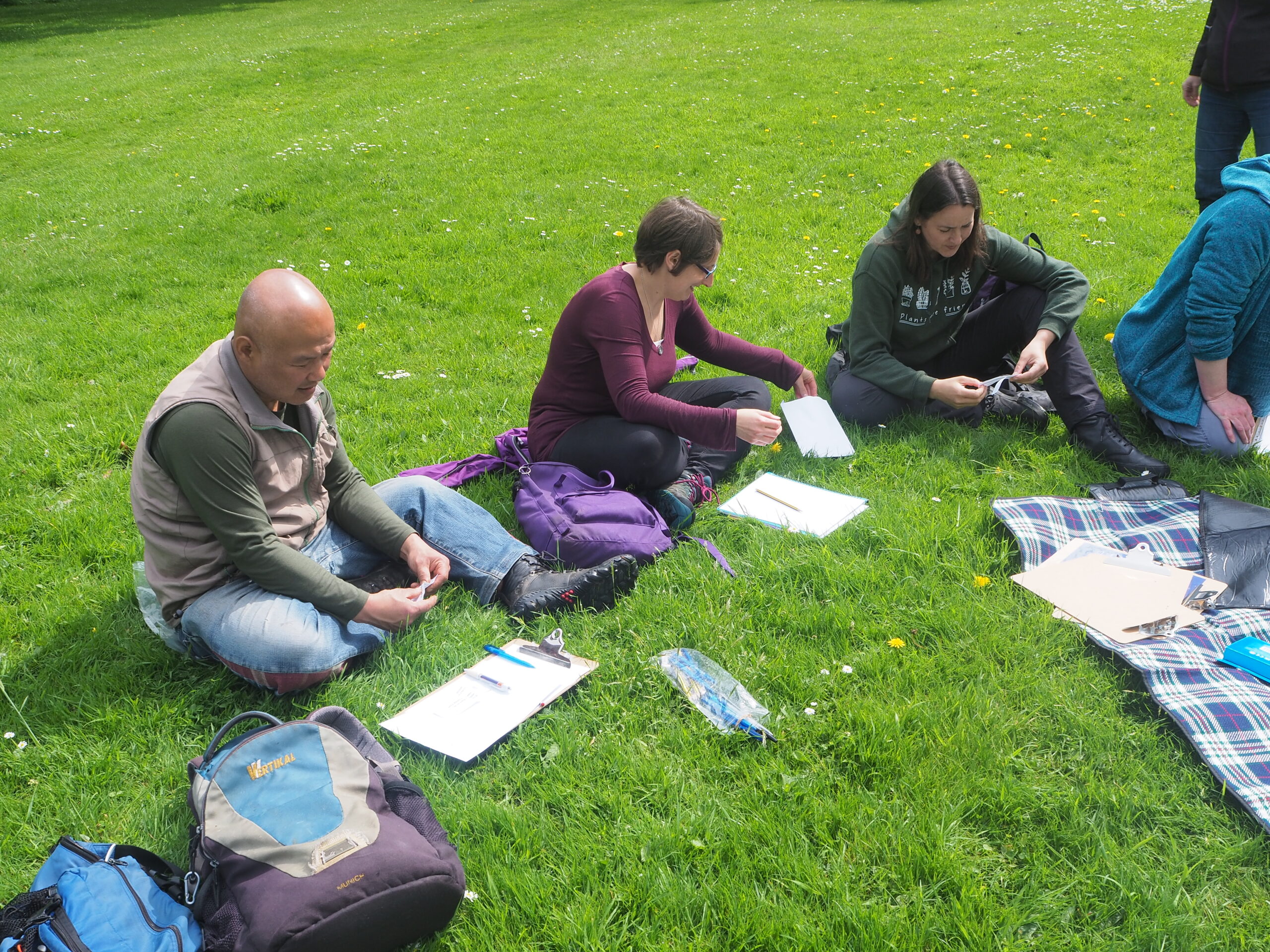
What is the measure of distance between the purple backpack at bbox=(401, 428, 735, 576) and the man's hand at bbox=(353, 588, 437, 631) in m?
0.66

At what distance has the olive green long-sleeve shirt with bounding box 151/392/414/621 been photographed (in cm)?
285

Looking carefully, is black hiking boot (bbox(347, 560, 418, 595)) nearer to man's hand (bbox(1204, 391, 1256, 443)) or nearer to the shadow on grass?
man's hand (bbox(1204, 391, 1256, 443))

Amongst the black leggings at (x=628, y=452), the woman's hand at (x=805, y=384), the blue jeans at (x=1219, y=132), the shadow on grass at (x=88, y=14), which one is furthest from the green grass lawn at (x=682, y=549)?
the shadow on grass at (x=88, y=14)

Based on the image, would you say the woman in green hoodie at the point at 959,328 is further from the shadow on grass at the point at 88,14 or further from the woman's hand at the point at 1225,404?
the shadow on grass at the point at 88,14

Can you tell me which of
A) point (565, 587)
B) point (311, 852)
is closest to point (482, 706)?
point (565, 587)

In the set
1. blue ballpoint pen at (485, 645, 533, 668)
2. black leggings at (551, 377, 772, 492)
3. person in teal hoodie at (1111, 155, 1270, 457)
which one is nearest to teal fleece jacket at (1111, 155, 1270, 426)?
person in teal hoodie at (1111, 155, 1270, 457)

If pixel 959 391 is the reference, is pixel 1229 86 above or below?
above

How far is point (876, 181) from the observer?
9203mm

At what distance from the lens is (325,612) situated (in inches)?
124

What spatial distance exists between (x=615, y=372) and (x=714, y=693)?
Result: 1.63m

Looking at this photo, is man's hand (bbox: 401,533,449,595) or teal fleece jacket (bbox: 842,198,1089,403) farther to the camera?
teal fleece jacket (bbox: 842,198,1089,403)

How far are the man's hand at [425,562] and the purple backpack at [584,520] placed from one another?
18.7 inches

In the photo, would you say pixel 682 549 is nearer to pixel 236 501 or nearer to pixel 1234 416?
pixel 236 501

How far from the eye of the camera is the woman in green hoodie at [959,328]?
14.6ft
